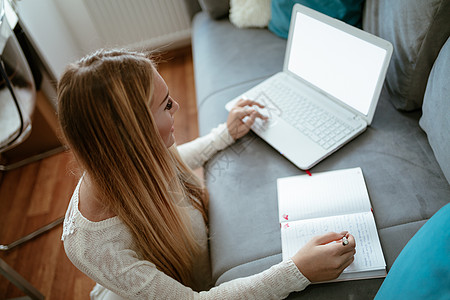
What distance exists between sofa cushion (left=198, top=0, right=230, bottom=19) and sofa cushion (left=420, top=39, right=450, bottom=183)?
1.08 metres

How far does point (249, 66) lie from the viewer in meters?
1.49

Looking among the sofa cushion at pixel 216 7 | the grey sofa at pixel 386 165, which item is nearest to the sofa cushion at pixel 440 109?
the grey sofa at pixel 386 165

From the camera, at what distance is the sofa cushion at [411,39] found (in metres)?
0.97

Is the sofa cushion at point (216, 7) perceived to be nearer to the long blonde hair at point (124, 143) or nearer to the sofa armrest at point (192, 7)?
the sofa armrest at point (192, 7)

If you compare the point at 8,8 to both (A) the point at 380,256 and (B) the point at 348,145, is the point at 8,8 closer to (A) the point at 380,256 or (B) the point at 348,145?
(B) the point at 348,145

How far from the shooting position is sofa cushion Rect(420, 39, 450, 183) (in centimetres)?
90

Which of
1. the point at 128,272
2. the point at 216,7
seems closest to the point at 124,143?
the point at 128,272

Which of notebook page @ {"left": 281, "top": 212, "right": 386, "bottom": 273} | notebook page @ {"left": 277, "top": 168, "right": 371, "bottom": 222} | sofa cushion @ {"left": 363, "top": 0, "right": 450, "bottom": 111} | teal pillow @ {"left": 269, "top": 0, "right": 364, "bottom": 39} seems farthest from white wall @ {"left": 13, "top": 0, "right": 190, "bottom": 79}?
notebook page @ {"left": 281, "top": 212, "right": 386, "bottom": 273}

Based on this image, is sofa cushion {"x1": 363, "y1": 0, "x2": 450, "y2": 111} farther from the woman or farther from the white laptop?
the woman

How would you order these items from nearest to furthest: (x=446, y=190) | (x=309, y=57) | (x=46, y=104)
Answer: (x=446, y=190) → (x=309, y=57) → (x=46, y=104)

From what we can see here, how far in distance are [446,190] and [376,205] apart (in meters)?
0.17

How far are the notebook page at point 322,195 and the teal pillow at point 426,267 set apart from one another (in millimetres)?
257

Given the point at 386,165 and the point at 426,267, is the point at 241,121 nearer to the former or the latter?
the point at 386,165

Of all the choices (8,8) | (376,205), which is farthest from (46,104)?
(376,205)
